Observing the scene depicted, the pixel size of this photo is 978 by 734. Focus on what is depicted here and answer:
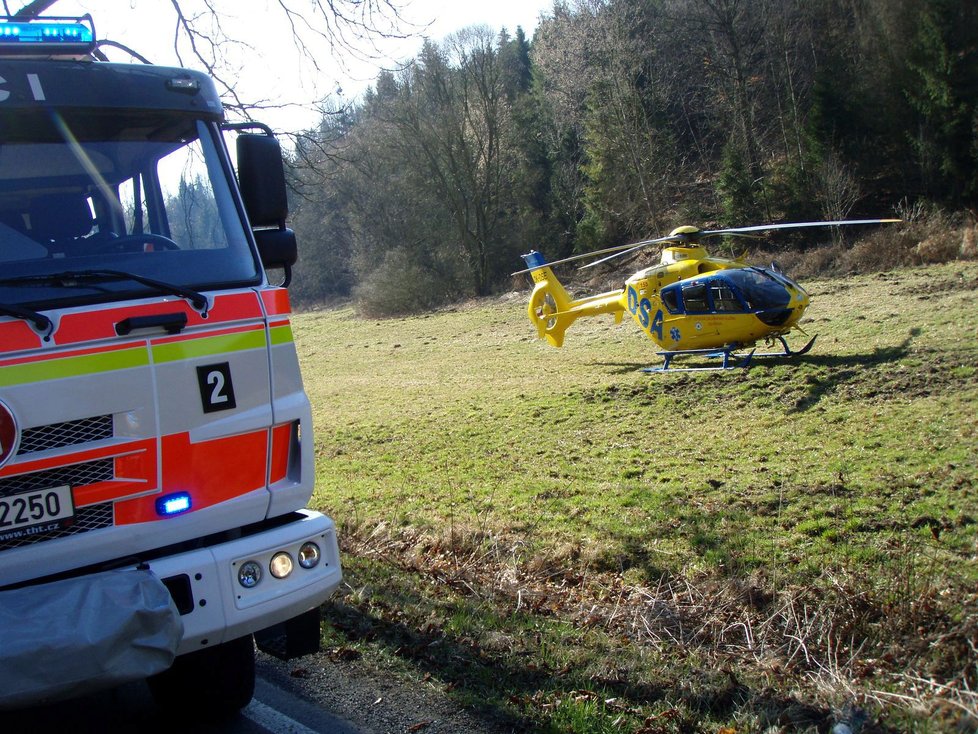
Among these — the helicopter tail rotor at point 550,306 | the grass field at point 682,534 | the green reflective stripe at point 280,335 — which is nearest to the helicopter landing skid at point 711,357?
the grass field at point 682,534

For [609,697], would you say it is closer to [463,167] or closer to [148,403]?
[148,403]

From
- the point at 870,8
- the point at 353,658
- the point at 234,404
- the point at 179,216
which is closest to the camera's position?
the point at 234,404

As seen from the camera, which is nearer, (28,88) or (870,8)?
(28,88)

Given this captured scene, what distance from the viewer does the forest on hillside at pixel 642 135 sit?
96.9ft

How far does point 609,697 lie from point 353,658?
143 cm

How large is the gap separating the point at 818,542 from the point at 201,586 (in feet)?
18.5

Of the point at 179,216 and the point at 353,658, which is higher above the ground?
the point at 179,216

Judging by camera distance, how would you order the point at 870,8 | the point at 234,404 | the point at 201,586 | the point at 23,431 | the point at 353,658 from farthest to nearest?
the point at 870,8 < the point at 353,658 < the point at 234,404 < the point at 201,586 < the point at 23,431

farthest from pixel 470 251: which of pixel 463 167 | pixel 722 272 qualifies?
pixel 722 272

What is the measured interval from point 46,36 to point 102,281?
1152 mm

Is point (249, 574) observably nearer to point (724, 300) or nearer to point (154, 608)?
point (154, 608)

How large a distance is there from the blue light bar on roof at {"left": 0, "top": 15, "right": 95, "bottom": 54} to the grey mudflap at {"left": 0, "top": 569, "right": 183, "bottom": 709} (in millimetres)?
2221

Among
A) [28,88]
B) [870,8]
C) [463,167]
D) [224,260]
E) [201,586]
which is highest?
[870,8]

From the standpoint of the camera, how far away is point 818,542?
7379 millimetres
